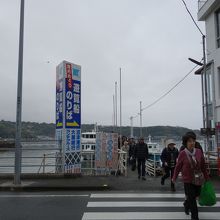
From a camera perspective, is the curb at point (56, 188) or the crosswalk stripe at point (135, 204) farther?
the curb at point (56, 188)

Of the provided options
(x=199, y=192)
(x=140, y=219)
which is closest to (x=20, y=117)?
(x=140, y=219)

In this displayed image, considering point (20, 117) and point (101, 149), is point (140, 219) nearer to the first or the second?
point (20, 117)

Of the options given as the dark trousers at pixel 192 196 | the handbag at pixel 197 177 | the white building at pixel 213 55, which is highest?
the white building at pixel 213 55

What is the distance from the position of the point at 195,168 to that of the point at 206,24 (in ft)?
58.6

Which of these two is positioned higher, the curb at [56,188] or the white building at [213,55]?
the white building at [213,55]

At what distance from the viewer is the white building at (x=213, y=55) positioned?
66.4 feet

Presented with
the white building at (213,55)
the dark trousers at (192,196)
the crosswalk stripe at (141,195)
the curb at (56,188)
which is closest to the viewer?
the dark trousers at (192,196)

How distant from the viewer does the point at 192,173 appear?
22.2 ft

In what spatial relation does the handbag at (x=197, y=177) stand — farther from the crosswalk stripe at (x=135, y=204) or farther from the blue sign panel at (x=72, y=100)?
the blue sign panel at (x=72, y=100)

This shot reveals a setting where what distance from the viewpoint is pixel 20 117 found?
12.2 metres

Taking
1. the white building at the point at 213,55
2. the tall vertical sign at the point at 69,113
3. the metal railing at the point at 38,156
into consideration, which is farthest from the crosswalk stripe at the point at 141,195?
the white building at the point at 213,55

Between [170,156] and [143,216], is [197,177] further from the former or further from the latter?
[170,156]

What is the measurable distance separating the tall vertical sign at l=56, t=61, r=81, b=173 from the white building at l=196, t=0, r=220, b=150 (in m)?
9.02

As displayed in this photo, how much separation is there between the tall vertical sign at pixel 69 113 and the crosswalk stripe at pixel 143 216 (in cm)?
698
